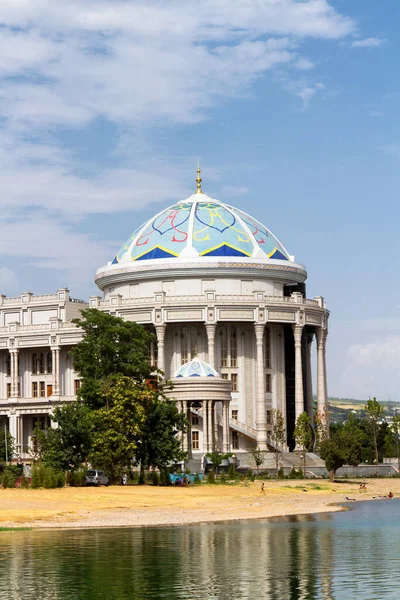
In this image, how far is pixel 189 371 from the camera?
91.9 meters

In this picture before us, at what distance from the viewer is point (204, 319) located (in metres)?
102

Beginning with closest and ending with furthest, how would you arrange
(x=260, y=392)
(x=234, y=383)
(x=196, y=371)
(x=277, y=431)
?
(x=196, y=371) < (x=277, y=431) < (x=260, y=392) < (x=234, y=383)

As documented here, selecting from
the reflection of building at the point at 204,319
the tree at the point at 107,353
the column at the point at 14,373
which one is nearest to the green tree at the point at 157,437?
the tree at the point at 107,353

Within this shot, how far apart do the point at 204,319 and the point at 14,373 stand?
63.5ft

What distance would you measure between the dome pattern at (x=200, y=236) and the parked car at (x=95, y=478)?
40.8 meters

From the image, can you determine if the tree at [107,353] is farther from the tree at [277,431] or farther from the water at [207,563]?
the water at [207,563]

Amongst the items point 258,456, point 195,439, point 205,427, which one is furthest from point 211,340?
point 258,456

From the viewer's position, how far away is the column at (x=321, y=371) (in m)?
111

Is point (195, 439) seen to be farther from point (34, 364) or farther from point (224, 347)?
point (34, 364)

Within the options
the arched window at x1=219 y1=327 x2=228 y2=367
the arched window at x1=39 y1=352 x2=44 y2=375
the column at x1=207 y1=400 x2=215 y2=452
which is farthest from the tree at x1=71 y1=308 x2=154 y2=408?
the arched window at x1=39 y1=352 x2=44 y2=375

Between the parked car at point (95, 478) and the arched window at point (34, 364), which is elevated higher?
the arched window at point (34, 364)

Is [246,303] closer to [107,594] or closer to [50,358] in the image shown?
[50,358]

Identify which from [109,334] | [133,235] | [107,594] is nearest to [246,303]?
[133,235]

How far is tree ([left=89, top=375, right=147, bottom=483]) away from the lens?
71.8 metres
